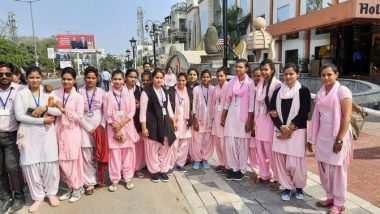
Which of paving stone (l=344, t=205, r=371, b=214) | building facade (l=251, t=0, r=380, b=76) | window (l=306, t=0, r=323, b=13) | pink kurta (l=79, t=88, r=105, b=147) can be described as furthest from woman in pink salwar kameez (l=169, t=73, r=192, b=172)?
window (l=306, t=0, r=323, b=13)

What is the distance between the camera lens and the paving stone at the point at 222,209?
3662mm

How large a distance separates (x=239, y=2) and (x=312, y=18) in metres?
14.7

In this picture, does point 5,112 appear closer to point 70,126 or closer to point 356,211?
point 70,126

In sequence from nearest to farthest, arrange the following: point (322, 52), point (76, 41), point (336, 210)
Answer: point (336, 210), point (322, 52), point (76, 41)

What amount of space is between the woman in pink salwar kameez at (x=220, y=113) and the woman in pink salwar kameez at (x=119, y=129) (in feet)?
4.19

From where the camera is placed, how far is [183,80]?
4.87 meters

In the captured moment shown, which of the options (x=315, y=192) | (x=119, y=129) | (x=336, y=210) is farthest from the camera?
(x=119, y=129)

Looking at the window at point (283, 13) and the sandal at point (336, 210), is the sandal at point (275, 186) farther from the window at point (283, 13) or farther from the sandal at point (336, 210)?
the window at point (283, 13)

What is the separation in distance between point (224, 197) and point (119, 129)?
166 centimetres

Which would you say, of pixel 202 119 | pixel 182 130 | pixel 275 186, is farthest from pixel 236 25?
pixel 275 186

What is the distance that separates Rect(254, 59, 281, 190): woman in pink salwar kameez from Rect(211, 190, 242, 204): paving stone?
0.58m

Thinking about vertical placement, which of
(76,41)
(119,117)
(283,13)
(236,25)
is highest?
(76,41)

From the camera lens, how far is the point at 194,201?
3984mm

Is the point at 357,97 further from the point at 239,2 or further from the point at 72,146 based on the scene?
the point at 239,2
